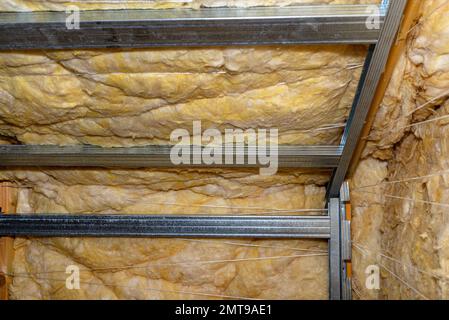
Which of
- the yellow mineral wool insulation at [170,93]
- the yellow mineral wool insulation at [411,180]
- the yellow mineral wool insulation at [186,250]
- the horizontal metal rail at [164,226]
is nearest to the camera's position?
the yellow mineral wool insulation at [411,180]

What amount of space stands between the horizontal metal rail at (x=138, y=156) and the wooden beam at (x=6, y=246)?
12.9 inches

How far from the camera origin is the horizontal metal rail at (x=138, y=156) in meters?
2.38

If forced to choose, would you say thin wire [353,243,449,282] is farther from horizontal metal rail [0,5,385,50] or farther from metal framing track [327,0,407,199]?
horizontal metal rail [0,5,385,50]

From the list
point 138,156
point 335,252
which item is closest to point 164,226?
point 138,156

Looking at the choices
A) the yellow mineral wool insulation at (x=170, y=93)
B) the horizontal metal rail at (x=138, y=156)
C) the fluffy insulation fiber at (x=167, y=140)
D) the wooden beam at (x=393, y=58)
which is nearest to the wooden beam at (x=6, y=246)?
the fluffy insulation fiber at (x=167, y=140)

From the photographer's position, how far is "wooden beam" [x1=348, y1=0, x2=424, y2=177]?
1.80m

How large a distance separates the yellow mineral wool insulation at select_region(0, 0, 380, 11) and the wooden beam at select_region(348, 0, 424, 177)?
5.9 inches

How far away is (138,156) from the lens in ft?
8.01

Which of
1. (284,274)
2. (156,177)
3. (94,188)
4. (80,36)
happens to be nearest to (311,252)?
(284,274)

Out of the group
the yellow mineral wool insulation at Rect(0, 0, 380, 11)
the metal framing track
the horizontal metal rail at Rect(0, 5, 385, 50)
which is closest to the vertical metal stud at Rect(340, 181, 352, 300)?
the metal framing track

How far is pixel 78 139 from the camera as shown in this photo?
2.48 meters

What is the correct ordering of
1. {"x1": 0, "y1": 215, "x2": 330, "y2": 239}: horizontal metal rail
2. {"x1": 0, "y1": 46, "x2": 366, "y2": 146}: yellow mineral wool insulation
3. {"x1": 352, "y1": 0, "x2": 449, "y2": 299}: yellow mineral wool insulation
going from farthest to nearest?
{"x1": 0, "y1": 215, "x2": 330, "y2": 239}: horizontal metal rail, {"x1": 0, "y1": 46, "x2": 366, "y2": 146}: yellow mineral wool insulation, {"x1": 352, "y1": 0, "x2": 449, "y2": 299}: yellow mineral wool insulation

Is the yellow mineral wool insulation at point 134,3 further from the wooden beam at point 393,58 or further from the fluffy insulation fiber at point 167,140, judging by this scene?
the wooden beam at point 393,58

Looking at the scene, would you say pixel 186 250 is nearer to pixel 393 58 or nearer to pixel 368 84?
pixel 368 84
